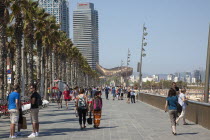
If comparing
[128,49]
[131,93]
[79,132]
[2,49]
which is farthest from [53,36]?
[128,49]

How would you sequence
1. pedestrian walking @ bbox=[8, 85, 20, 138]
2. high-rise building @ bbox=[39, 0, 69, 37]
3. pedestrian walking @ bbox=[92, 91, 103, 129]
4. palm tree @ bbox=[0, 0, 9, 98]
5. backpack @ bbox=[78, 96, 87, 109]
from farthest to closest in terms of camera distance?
high-rise building @ bbox=[39, 0, 69, 37] < palm tree @ bbox=[0, 0, 9, 98] < pedestrian walking @ bbox=[92, 91, 103, 129] < backpack @ bbox=[78, 96, 87, 109] < pedestrian walking @ bbox=[8, 85, 20, 138]

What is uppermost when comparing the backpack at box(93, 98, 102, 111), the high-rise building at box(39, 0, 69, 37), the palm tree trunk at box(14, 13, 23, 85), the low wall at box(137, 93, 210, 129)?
the high-rise building at box(39, 0, 69, 37)

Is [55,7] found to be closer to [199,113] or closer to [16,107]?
[199,113]

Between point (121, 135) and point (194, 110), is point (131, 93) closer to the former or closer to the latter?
point (194, 110)

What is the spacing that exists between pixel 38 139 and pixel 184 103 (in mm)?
7499

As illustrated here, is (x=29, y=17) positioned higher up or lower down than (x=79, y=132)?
higher up

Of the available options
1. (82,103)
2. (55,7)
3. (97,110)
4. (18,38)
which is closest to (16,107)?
(82,103)

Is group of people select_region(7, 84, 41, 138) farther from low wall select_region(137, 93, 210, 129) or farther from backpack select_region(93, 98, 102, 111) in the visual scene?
low wall select_region(137, 93, 210, 129)

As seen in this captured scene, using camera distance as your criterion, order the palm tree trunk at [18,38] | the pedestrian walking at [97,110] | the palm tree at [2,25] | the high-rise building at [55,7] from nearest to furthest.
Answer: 1. the pedestrian walking at [97,110]
2. the palm tree at [2,25]
3. the palm tree trunk at [18,38]
4. the high-rise building at [55,7]

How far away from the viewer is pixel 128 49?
292 feet

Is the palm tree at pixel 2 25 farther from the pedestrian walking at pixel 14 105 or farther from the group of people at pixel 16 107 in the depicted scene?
the pedestrian walking at pixel 14 105

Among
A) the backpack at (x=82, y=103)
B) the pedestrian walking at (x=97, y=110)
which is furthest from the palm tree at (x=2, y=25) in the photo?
the backpack at (x=82, y=103)

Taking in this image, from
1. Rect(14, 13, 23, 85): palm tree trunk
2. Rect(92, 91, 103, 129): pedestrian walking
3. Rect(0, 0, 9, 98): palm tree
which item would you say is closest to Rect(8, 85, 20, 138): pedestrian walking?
Rect(92, 91, 103, 129): pedestrian walking

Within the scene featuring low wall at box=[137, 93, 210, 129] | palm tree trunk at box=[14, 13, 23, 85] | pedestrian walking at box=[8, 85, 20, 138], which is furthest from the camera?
palm tree trunk at box=[14, 13, 23, 85]
